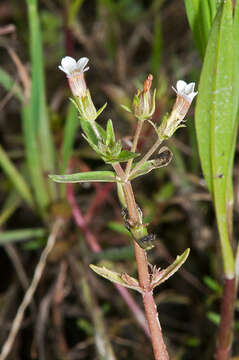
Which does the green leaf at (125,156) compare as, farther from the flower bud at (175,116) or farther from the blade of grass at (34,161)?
the blade of grass at (34,161)

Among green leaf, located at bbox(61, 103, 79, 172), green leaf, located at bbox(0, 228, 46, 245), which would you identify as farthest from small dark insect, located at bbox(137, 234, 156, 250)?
green leaf, located at bbox(0, 228, 46, 245)

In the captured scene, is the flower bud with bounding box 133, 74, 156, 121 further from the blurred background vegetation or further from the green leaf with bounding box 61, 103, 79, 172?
the green leaf with bounding box 61, 103, 79, 172

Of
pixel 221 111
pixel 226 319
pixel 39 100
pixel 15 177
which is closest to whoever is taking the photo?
pixel 221 111

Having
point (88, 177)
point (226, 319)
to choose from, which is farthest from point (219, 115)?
point (226, 319)

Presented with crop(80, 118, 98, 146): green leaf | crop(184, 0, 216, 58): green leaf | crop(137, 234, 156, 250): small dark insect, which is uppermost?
crop(184, 0, 216, 58): green leaf

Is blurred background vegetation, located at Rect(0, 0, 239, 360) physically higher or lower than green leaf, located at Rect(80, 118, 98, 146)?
lower

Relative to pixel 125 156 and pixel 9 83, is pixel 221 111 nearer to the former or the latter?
pixel 125 156
